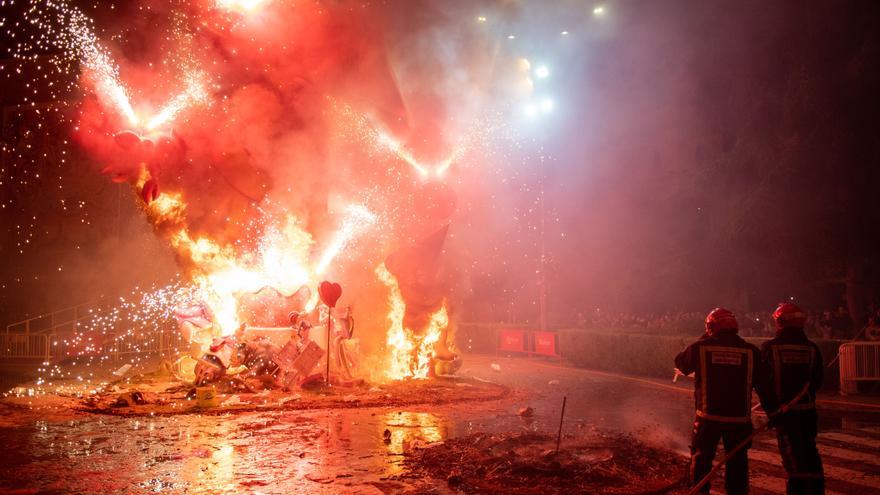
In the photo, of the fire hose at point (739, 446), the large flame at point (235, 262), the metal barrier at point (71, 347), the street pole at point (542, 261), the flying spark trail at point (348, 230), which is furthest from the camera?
the street pole at point (542, 261)

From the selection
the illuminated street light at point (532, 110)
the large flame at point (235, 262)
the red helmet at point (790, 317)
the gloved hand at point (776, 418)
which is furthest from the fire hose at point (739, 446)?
the illuminated street light at point (532, 110)

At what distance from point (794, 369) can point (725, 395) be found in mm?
849

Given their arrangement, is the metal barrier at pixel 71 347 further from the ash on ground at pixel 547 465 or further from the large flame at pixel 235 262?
the ash on ground at pixel 547 465

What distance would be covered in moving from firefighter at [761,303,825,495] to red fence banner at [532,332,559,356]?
1727 cm

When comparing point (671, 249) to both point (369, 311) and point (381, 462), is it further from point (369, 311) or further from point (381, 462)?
point (381, 462)

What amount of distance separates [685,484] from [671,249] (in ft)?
77.0

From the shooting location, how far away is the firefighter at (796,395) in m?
5.84

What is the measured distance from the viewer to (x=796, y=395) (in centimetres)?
604

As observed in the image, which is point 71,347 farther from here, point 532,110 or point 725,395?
point 725,395

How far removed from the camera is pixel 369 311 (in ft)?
65.2

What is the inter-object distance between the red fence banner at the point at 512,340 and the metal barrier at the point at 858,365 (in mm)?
12402

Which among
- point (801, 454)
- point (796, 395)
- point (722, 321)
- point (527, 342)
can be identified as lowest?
point (527, 342)

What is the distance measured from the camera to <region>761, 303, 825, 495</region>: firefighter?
584 centimetres

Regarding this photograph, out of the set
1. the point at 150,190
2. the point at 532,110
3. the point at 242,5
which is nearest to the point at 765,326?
the point at 532,110
